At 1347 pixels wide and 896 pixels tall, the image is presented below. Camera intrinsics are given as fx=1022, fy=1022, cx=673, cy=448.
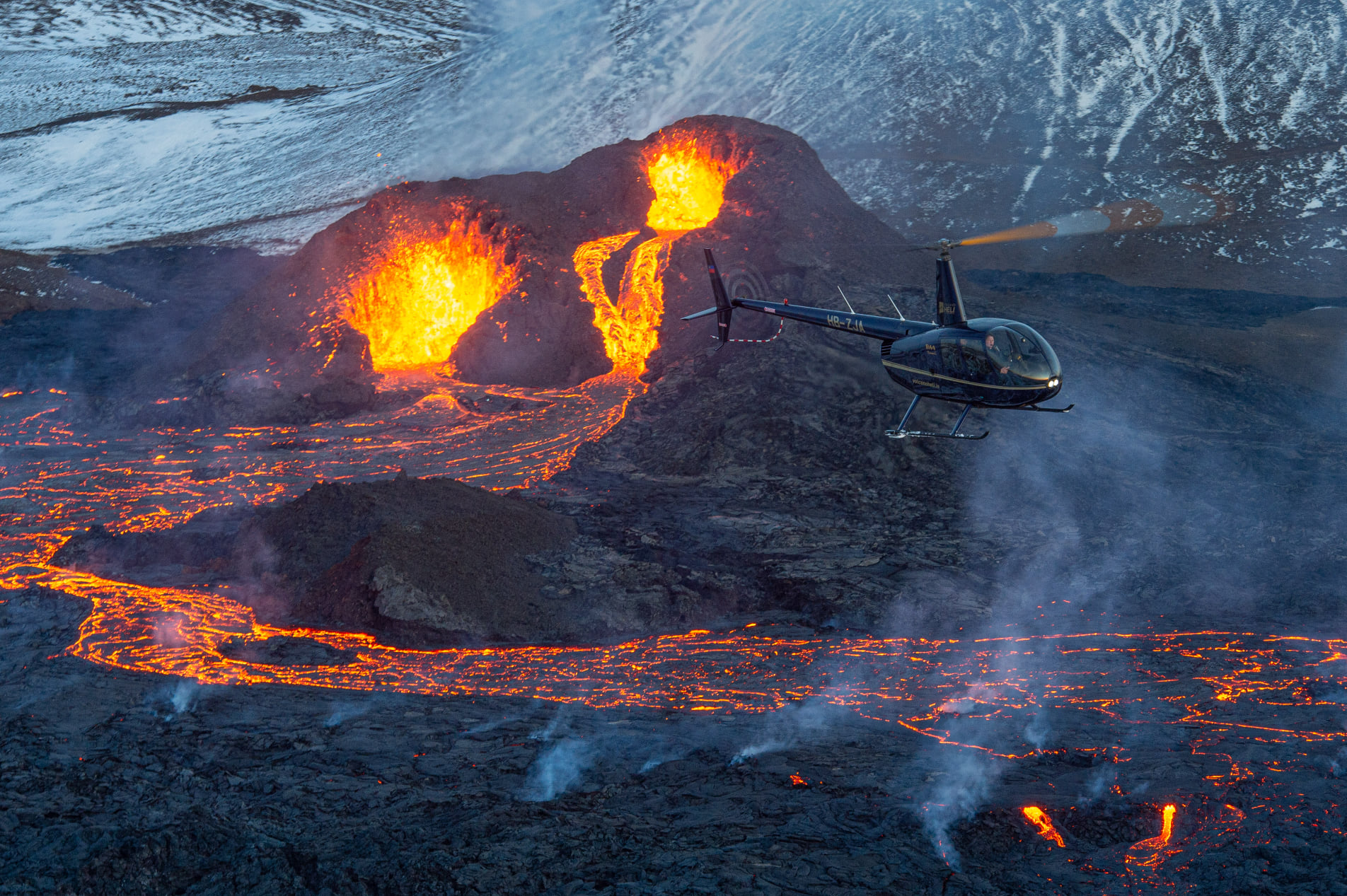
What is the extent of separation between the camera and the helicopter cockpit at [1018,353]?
24.0m

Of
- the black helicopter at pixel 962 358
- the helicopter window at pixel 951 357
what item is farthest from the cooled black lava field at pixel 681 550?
the helicopter window at pixel 951 357

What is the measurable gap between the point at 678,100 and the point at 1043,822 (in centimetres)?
12830

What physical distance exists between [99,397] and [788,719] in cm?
4553

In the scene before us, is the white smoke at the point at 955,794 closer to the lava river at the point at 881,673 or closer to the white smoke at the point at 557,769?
the lava river at the point at 881,673

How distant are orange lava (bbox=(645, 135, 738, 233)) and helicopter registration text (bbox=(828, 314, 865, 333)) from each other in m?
29.8

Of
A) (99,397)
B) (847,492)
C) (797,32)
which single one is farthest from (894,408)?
(797,32)

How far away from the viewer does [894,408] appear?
40281 millimetres

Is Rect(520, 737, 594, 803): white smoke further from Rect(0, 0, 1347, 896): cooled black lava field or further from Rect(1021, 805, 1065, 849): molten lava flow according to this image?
Rect(1021, 805, 1065, 849): molten lava flow

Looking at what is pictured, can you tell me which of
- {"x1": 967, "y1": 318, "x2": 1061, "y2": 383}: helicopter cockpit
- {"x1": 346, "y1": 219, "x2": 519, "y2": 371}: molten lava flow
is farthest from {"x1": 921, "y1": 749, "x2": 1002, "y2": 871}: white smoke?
{"x1": 346, "y1": 219, "x2": 519, "y2": 371}: molten lava flow

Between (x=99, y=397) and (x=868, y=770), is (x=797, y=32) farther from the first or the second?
(x=868, y=770)

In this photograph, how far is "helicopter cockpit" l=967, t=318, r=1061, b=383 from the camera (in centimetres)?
2398

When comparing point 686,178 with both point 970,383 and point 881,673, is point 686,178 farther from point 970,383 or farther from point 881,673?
point 881,673

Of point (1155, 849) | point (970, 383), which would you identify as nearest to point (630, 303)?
point (970, 383)

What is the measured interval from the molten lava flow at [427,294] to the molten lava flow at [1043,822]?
41.5 m
